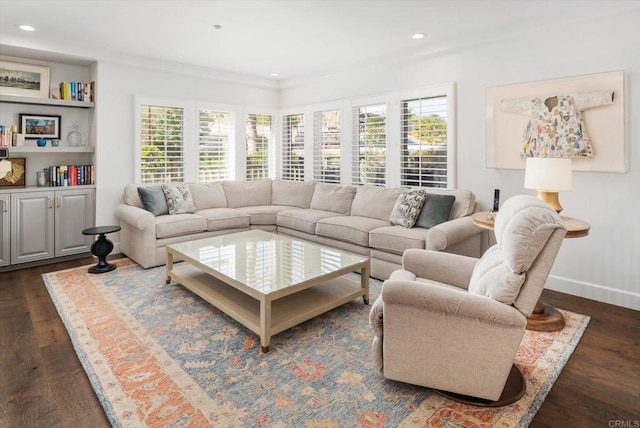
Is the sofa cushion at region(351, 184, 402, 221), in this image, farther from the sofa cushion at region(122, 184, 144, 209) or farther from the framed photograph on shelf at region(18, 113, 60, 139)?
the framed photograph on shelf at region(18, 113, 60, 139)

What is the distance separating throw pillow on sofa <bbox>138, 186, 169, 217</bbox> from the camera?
4660mm

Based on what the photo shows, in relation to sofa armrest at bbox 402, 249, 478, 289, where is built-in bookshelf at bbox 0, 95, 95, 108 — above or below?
above

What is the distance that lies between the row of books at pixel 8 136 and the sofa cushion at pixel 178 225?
5.97 ft

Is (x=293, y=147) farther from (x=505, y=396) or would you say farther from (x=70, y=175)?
(x=505, y=396)

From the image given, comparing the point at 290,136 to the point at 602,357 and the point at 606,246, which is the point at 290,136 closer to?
the point at 606,246

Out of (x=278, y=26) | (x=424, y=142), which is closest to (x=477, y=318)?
(x=424, y=142)

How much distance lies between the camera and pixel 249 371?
2.23 metres

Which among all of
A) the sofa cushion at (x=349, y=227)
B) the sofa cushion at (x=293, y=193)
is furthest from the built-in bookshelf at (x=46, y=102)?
the sofa cushion at (x=349, y=227)

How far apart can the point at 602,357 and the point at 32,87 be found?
6.30m

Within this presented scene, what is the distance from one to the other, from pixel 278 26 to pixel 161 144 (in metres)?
2.58

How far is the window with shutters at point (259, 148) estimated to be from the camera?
20.7ft

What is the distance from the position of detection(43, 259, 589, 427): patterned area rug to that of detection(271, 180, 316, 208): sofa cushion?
268 cm

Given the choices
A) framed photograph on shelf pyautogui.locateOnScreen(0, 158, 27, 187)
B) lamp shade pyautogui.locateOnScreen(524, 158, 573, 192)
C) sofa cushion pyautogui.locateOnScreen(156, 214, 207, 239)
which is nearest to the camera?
lamp shade pyautogui.locateOnScreen(524, 158, 573, 192)

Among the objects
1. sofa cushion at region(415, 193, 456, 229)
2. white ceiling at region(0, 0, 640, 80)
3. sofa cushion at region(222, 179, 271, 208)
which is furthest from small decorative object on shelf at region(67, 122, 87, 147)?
sofa cushion at region(415, 193, 456, 229)
